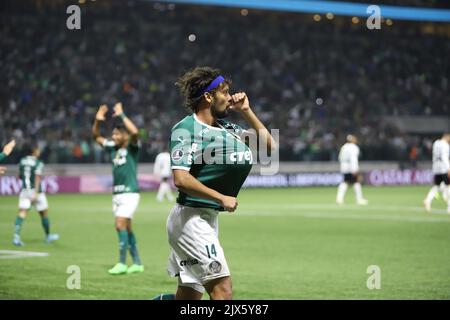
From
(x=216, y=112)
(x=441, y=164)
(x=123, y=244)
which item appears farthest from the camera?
(x=441, y=164)

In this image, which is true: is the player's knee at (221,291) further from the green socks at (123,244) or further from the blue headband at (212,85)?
the green socks at (123,244)

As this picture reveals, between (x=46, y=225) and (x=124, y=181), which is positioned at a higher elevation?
(x=124, y=181)

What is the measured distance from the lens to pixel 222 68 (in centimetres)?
4981

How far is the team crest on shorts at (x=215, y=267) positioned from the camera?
700cm

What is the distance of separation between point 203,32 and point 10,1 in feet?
41.5

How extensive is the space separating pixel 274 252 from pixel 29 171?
21.9ft

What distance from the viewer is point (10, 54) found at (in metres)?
42.3

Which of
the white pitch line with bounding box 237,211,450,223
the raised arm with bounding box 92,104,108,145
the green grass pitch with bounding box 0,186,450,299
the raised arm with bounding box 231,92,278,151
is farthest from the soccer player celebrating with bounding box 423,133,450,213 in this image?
the raised arm with bounding box 231,92,278,151

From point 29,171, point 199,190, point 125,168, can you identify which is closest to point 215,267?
point 199,190

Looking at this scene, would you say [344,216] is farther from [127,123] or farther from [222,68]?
[222,68]

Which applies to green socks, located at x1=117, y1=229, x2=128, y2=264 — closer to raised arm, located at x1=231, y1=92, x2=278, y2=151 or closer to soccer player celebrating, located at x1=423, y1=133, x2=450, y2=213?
raised arm, located at x1=231, y1=92, x2=278, y2=151
